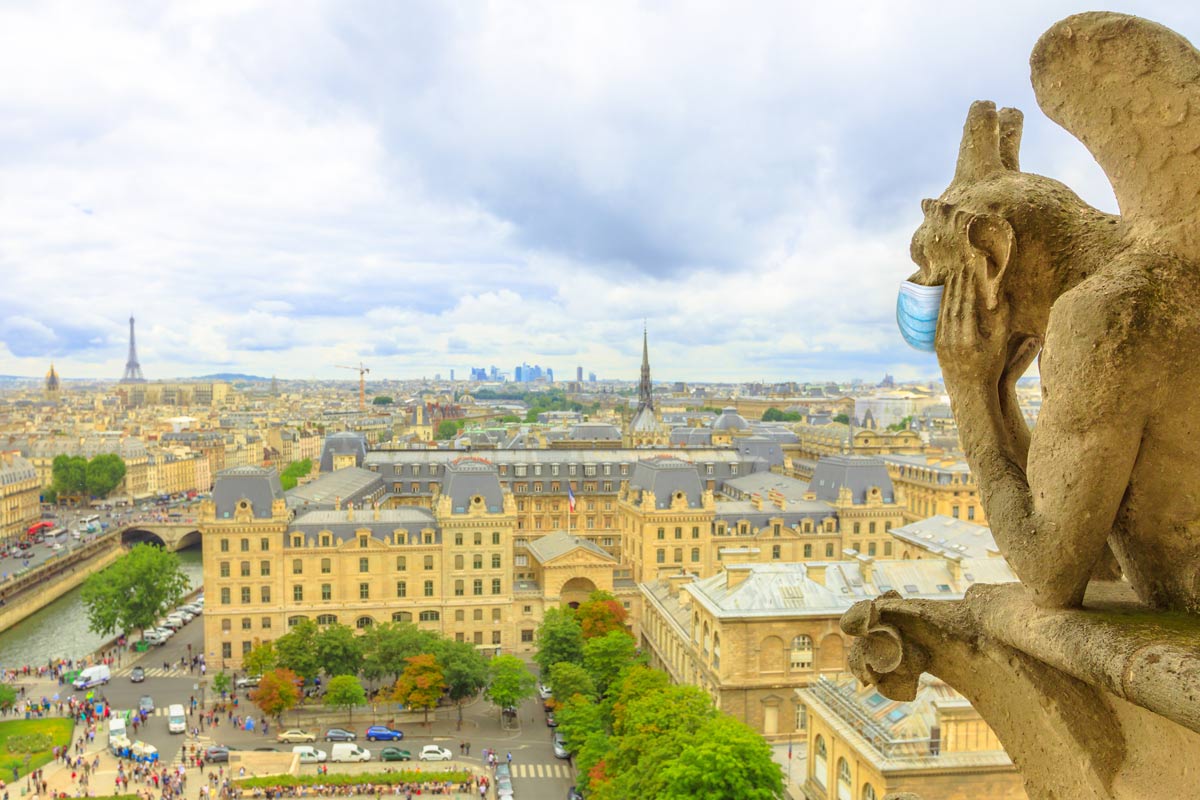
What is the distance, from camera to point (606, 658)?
53000 mm

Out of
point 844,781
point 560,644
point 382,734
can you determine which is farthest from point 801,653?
point 382,734

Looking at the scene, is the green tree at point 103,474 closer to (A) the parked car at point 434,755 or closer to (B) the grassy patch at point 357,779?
(B) the grassy patch at point 357,779

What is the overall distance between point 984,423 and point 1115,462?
1.26 m

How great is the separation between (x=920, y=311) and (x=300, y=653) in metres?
57.2

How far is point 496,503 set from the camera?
68.9 metres

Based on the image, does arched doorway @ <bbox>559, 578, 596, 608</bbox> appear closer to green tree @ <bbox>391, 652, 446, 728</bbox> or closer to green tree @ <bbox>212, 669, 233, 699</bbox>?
green tree @ <bbox>391, 652, 446, 728</bbox>

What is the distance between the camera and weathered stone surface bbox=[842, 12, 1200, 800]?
17.8ft

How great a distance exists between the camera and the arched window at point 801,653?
4412 cm

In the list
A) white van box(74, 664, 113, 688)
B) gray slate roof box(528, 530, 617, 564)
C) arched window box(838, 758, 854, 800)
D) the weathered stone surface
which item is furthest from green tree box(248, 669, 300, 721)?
the weathered stone surface

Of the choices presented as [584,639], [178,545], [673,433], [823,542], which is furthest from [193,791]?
[673,433]

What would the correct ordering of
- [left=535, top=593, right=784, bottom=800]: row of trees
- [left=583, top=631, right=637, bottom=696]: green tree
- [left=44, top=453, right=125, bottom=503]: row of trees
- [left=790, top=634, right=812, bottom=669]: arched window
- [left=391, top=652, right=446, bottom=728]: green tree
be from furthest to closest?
[left=44, top=453, right=125, bottom=503]: row of trees
[left=391, top=652, right=446, bottom=728]: green tree
[left=583, top=631, right=637, bottom=696]: green tree
[left=790, top=634, right=812, bottom=669]: arched window
[left=535, top=593, right=784, bottom=800]: row of trees

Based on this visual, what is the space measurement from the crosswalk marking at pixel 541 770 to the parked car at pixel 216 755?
15.5m

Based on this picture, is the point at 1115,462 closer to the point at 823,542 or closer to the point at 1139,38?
the point at 1139,38

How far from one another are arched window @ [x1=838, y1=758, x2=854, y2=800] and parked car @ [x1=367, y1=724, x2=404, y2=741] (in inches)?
1224
